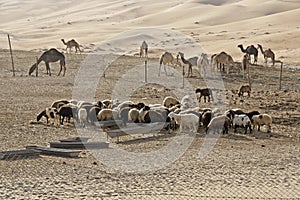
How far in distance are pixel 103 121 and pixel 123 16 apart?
281ft

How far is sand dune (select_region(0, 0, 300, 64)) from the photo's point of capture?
50500 mm

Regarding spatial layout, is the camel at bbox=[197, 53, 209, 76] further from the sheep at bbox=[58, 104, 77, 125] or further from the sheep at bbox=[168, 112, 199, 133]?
the sheep at bbox=[168, 112, 199, 133]

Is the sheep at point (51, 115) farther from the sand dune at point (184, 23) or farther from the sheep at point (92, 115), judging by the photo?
the sand dune at point (184, 23)

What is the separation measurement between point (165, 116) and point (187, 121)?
0.97 meters

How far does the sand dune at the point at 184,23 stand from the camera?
50500 mm

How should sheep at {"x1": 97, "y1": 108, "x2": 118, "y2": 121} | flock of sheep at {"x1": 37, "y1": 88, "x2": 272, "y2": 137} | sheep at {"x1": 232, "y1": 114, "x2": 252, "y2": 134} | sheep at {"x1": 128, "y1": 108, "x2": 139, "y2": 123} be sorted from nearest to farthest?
flock of sheep at {"x1": 37, "y1": 88, "x2": 272, "y2": 137}
sheep at {"x1": 232, "y1": 114, "x2": 252, "y2": 134}
sheep at {"x1": 97, "y1": 108, "x2": 118, "y2": 121}
sheep at {"x1": 128, "y1": 108, "x2": 139, "y2": 123}

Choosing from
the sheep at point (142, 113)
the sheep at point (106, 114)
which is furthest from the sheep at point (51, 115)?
the sheep at point (142, 113)

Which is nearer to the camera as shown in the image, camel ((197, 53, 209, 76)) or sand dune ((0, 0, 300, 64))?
camel ((197, 53, 209, 76))

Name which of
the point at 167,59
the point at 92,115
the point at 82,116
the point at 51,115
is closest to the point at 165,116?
the point at 92,115

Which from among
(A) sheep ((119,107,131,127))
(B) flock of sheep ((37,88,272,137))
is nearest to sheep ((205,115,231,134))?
(B) flock of sheep ((37,88,272,137))

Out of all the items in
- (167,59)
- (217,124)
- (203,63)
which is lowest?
(217,124)

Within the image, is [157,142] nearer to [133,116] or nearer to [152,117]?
[152,117]

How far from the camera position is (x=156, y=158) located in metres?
13.5

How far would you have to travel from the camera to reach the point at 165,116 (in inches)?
663
